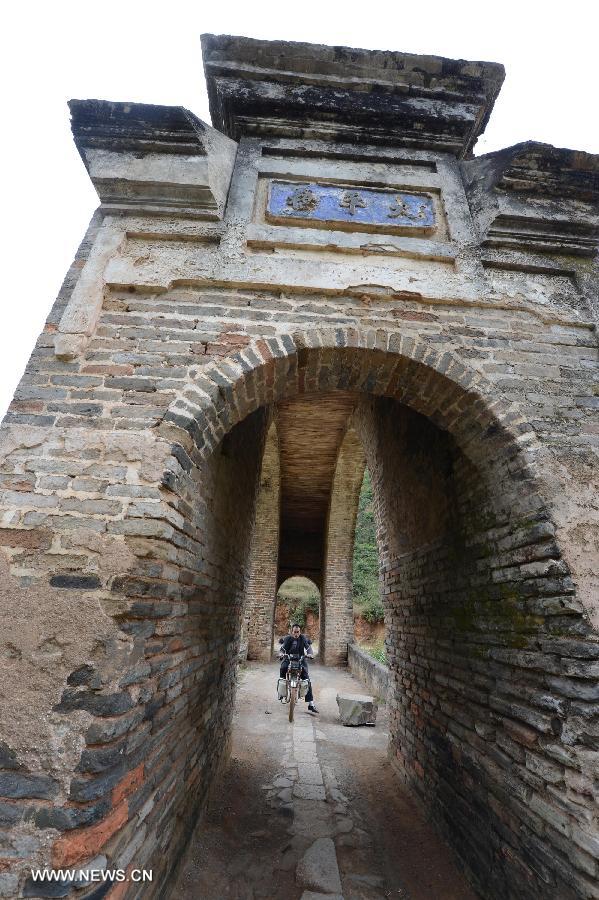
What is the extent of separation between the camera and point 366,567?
17750 mm

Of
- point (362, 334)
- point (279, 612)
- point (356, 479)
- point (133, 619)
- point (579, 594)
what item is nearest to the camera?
point (133, 619)

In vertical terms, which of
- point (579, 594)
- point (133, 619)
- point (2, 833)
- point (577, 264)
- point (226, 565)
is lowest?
point (2, 833)

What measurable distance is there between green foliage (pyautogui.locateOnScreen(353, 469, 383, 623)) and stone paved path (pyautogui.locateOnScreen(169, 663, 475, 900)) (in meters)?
12.1

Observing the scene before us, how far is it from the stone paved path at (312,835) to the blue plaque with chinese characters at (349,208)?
4584 millimetres

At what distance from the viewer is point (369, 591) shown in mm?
17844

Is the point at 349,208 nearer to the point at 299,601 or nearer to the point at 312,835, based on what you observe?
the point at 312,835

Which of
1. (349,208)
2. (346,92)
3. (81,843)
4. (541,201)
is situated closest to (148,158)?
(349,208)

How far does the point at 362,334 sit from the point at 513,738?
2574 millimetres

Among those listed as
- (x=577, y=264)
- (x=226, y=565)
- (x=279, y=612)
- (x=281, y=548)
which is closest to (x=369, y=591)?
(x=281, y=548)

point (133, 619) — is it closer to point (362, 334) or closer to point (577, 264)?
point (362, 334)

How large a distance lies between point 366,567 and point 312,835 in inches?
583

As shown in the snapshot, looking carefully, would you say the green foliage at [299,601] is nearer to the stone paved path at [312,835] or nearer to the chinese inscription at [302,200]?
the stone paved path at [312,835]

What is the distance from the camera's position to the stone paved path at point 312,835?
274 centimetres

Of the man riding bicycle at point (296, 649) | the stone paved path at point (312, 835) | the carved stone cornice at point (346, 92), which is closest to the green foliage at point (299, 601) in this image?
the man riding bicycle at point (296, 649)
